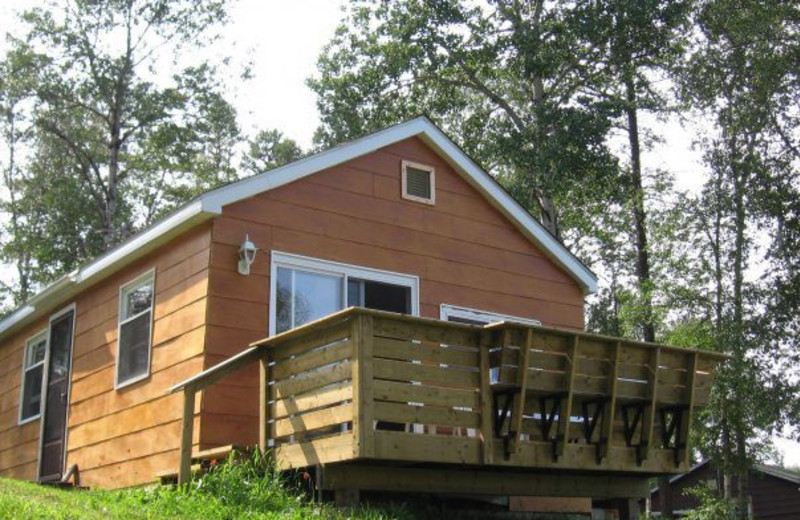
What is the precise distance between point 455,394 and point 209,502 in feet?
6.85

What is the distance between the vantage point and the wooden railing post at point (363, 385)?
7.25 m

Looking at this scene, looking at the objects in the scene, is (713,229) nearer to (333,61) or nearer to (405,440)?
(333,61)

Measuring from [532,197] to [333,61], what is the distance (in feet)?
20.9

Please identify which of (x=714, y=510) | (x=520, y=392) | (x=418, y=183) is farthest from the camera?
(x=714, y=510)

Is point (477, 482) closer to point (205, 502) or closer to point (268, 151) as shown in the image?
point (205, 502)

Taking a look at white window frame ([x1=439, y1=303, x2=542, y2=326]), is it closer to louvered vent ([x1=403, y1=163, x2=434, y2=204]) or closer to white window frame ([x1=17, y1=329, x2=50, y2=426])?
louvered vent ([x1=403, y1=163, x2=434, y2=204])

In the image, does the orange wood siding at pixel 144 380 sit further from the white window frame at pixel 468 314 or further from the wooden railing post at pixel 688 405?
the wooden railing post at pixel 688 405

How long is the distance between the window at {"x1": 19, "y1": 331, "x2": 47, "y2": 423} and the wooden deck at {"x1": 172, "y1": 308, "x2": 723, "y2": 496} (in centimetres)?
596

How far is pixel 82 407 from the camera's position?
11750 millimetres

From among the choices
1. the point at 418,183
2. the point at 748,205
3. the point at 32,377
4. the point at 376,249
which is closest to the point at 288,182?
the point at 376,249

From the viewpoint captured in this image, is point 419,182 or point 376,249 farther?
point 419,182

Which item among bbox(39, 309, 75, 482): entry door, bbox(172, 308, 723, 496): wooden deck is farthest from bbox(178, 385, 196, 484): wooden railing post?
bbox(39, 309, 75, 482): entry door

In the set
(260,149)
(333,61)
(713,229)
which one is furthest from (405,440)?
(260,149)

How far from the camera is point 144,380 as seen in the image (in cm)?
1038
